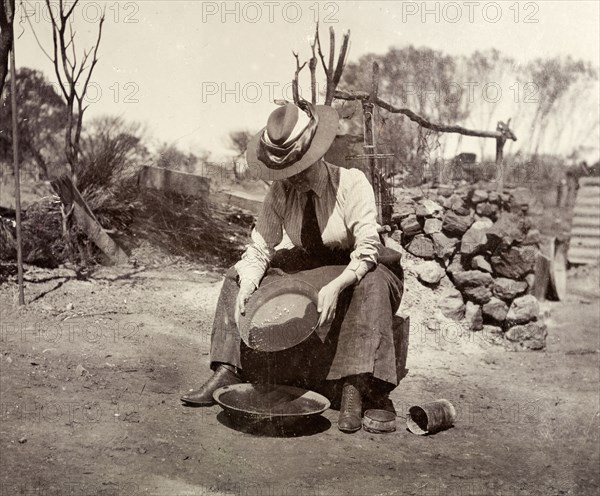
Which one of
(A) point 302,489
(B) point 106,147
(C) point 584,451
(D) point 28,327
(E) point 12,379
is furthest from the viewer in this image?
(B) point 106,147

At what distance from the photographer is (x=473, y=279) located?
6.46 metres

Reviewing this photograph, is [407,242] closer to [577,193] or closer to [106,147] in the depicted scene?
[106,147]

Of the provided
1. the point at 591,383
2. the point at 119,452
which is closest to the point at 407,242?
the point at 591,383

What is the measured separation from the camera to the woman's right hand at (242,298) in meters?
3.46

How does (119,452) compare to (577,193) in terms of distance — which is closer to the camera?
(119,452)

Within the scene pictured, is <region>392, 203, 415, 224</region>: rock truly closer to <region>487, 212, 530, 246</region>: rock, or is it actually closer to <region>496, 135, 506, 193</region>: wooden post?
<region>487, 212, 530, 246</region>: rock

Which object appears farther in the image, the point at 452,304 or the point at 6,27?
the point at 452,304

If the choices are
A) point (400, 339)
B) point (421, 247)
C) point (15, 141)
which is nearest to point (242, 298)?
point (400, 339)

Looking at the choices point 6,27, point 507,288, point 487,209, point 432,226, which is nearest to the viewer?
point 6,27

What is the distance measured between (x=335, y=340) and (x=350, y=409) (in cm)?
39

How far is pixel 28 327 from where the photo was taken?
4.50m

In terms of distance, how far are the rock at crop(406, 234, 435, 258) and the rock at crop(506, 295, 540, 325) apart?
0.97 metres

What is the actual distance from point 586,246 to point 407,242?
679 cm

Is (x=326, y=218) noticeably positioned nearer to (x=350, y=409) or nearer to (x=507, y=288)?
(x=350, y=409)
